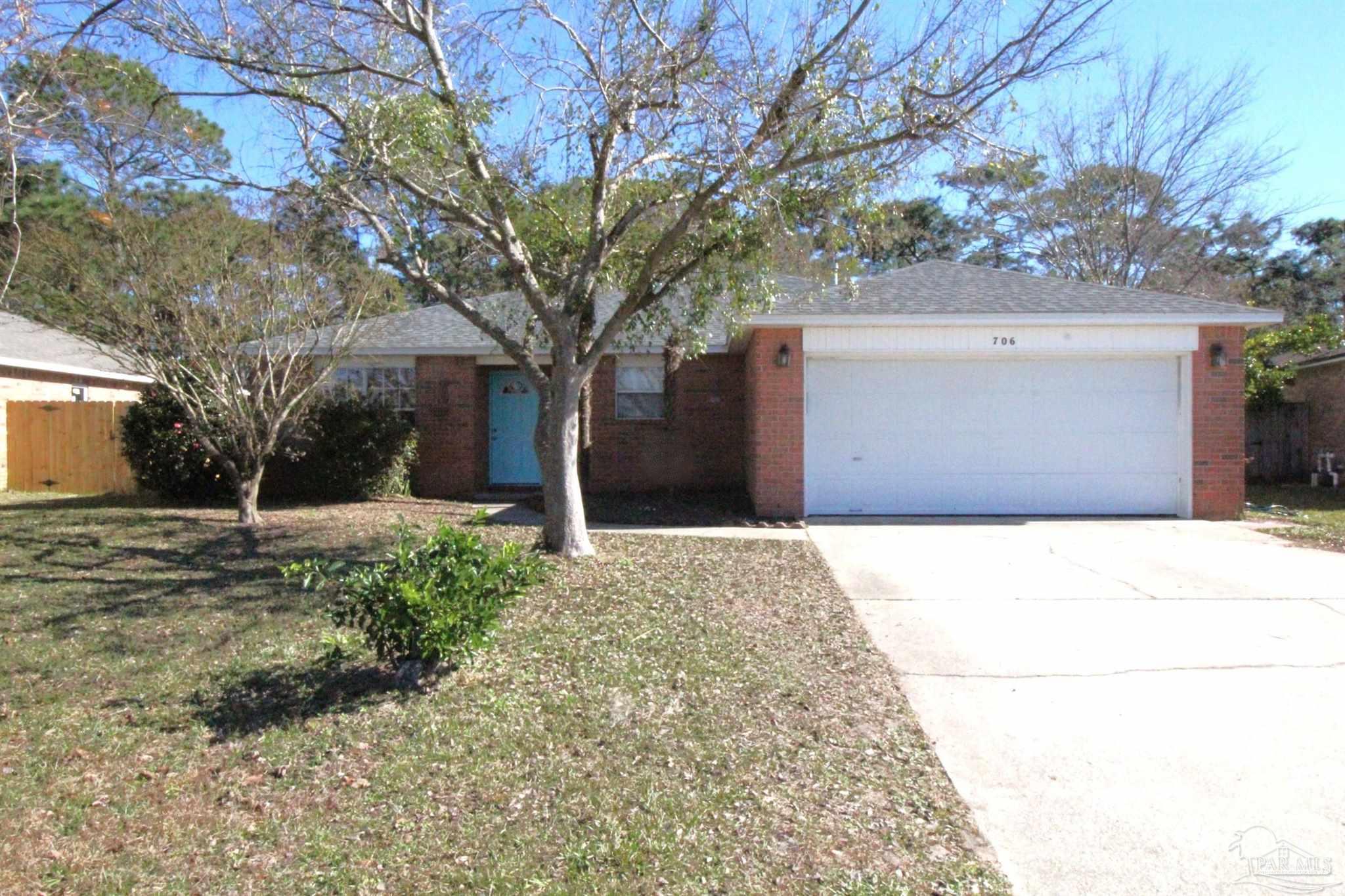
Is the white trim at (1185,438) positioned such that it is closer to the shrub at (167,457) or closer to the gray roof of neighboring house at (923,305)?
the gray roof of neighboring house at (923,305)

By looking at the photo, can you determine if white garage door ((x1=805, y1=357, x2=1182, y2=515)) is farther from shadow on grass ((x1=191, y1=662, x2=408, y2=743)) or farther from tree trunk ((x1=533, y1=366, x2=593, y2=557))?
shadow on grass ((x1=191, y1=662, x2=408, y2=743))

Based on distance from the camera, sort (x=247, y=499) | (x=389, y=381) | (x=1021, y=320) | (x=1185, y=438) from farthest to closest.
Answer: (x=389, y=381)
(x=1185, y=438)
(x=1021, y=320)
(x=247, y=499)

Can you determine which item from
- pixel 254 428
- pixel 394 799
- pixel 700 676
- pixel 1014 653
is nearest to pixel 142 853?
pixel 394 799

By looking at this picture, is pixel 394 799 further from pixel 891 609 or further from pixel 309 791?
pixel 891 609

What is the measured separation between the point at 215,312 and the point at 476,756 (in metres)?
7.86

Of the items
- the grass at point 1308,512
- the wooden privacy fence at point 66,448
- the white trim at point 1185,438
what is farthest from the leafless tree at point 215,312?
the grass at point 1308,512

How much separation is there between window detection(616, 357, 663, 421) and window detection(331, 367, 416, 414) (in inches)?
127

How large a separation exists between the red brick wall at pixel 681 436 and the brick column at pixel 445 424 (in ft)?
6.25

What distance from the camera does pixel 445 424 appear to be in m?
14.6

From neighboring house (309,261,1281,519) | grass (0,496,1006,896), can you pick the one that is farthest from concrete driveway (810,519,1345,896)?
neighboring house (309,261,1281,519)

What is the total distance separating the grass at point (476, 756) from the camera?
3.39 meters

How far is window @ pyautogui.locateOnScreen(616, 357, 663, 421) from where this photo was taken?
14766mm

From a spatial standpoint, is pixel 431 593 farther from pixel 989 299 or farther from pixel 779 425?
pixel 989 299

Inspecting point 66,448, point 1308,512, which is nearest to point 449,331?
point 66,448
